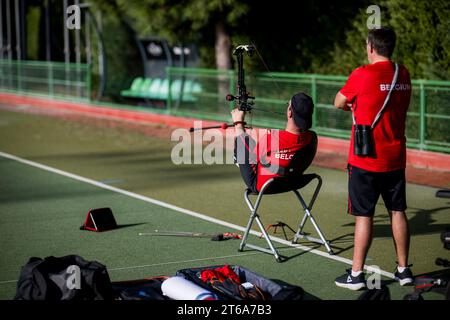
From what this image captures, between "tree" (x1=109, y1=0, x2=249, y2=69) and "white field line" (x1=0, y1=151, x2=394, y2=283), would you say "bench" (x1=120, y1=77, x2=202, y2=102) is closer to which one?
"tree" (x1=109, y1=0, x2=249, y2=69)

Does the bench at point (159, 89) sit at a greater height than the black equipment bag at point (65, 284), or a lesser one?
greater

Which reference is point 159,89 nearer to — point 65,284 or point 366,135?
point 366,135

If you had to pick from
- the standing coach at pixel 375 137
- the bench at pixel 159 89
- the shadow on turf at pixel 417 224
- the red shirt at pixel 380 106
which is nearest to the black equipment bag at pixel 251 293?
the standing coach at pixel 375 137

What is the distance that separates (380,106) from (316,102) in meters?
9.81

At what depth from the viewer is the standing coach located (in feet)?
22.0

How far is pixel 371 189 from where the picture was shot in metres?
6.89

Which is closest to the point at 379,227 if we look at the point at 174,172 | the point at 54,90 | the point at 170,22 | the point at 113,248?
the point at 113,248

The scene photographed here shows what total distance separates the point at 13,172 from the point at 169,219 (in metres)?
4.62

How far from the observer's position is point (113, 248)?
28.4 ft

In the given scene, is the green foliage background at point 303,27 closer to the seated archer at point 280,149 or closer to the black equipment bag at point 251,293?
the seated archer at point 280,149

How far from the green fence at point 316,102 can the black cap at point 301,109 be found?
451 centimetres

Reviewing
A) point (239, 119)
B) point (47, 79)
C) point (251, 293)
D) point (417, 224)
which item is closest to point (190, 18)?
point (47, 79)

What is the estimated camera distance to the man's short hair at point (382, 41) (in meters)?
6.72

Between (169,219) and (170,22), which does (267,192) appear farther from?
(170,22)
